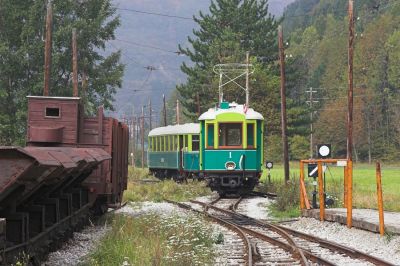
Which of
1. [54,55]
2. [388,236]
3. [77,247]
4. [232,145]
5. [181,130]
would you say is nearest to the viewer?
[77,247]

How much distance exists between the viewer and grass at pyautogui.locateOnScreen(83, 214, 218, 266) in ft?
33.4

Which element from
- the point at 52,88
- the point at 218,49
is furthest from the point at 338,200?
the point at 218,49

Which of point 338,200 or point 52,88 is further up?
point 52,88

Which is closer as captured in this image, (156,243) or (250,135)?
(156,243)

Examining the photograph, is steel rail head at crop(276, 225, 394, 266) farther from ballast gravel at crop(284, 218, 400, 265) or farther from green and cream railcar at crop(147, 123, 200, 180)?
green and cream railcar at crop(147, 123, 200, 180)

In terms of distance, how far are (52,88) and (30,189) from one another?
103 ft

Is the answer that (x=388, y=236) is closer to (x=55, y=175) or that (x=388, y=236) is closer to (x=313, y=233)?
(x=313, y=233)

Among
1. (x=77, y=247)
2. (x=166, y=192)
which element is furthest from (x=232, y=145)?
(x=77, y=247)

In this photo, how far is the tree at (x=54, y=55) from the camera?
36.4m

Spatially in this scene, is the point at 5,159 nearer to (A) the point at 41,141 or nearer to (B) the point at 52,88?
(A) the point at 41,141

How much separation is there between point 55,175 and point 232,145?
648 inches

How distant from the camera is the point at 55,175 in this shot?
27.3 ft

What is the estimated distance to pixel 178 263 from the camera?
9.64 meters

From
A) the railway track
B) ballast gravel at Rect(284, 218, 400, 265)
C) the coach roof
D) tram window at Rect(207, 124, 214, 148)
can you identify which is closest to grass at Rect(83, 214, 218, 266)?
the railway track
